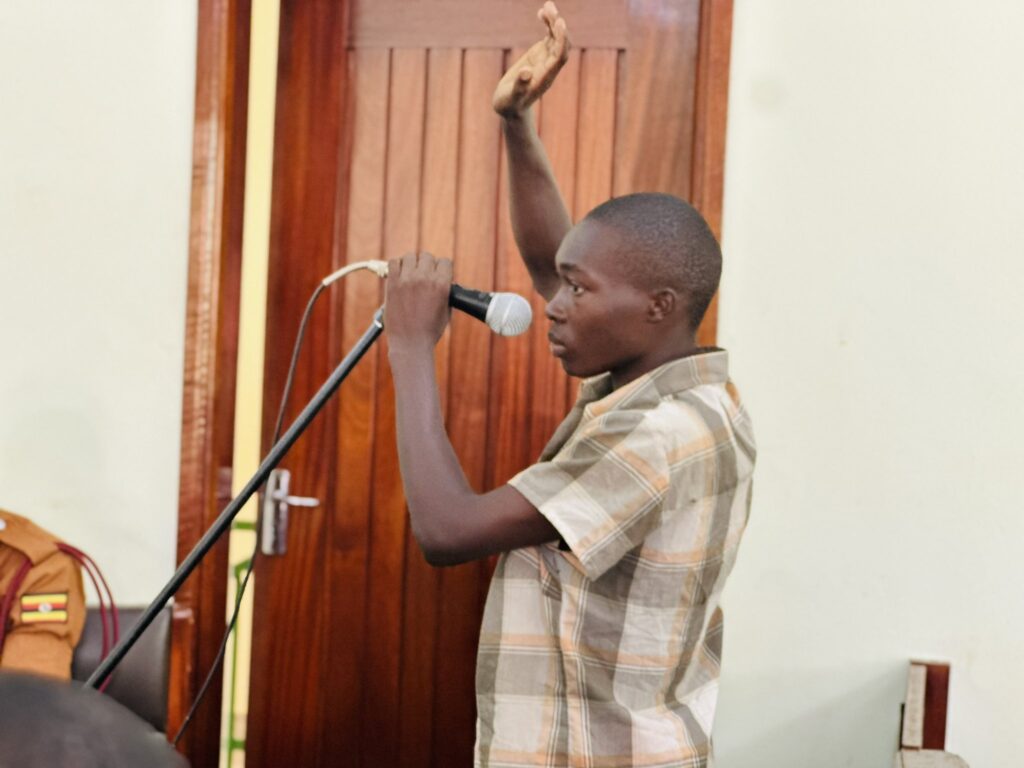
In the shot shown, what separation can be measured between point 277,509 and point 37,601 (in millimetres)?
583

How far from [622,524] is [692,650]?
0.76ft

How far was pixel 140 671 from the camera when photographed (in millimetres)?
2441

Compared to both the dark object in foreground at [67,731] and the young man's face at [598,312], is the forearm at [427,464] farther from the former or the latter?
the dark object in foreground at [67,731]

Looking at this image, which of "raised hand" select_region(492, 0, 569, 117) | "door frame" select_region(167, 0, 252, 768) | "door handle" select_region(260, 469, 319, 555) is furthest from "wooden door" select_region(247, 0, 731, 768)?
"raised hand" select_region(492, 0, 569, 117)

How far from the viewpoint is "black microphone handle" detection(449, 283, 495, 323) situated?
1524 mm

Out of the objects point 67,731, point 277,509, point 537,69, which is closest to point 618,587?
point 537,69

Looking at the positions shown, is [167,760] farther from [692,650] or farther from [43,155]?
[43,155]

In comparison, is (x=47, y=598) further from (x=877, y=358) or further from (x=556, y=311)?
(x=877, y=358)

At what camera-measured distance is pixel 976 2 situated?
2.41 metres

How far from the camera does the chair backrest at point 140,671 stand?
243 centimetres

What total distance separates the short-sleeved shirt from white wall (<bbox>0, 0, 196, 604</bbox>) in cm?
127

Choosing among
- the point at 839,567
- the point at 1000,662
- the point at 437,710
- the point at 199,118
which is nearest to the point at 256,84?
the point at 199,118

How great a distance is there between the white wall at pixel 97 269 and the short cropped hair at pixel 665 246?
1.31 meters

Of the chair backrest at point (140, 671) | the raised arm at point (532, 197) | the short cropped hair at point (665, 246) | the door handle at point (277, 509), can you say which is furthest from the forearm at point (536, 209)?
the chair backrest at point (140, 671)
